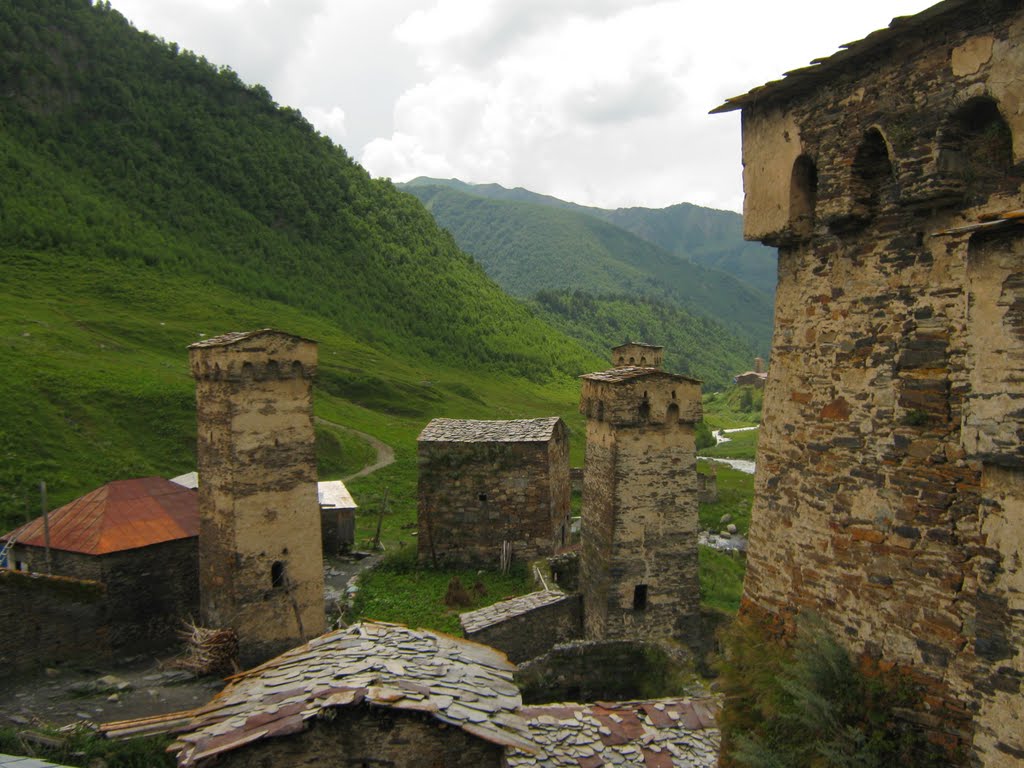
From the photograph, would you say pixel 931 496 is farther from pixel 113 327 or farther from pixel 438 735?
pixel 113 327

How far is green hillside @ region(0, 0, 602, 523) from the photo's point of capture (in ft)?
105

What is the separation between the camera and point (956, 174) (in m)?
5.59

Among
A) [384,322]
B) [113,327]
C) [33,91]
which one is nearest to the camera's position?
[113,327]

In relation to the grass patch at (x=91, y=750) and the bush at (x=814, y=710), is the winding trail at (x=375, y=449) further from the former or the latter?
the bush at (x=814, y=710)

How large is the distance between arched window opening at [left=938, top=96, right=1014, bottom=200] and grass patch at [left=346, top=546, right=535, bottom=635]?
14.5 meters

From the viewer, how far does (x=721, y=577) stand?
23.9 metres

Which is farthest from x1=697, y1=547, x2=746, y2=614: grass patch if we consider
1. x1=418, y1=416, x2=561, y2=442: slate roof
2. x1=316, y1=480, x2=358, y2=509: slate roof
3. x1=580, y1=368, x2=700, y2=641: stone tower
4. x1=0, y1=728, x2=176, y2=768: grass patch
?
x1=0, y1=728, x2=176, y2=768: grass patch

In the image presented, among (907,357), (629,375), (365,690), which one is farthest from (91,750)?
(907,357)

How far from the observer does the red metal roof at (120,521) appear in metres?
15.7

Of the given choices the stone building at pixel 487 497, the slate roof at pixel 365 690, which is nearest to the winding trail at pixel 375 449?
the stone building at pixel 487 497

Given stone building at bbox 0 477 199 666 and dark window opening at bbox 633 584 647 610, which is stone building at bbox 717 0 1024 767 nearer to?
dark window opening at bbox 633 584 647 610

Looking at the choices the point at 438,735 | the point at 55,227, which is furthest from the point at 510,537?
the point at 55,227

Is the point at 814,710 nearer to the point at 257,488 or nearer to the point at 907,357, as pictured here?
the point at 907,357

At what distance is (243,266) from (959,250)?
66194mm
